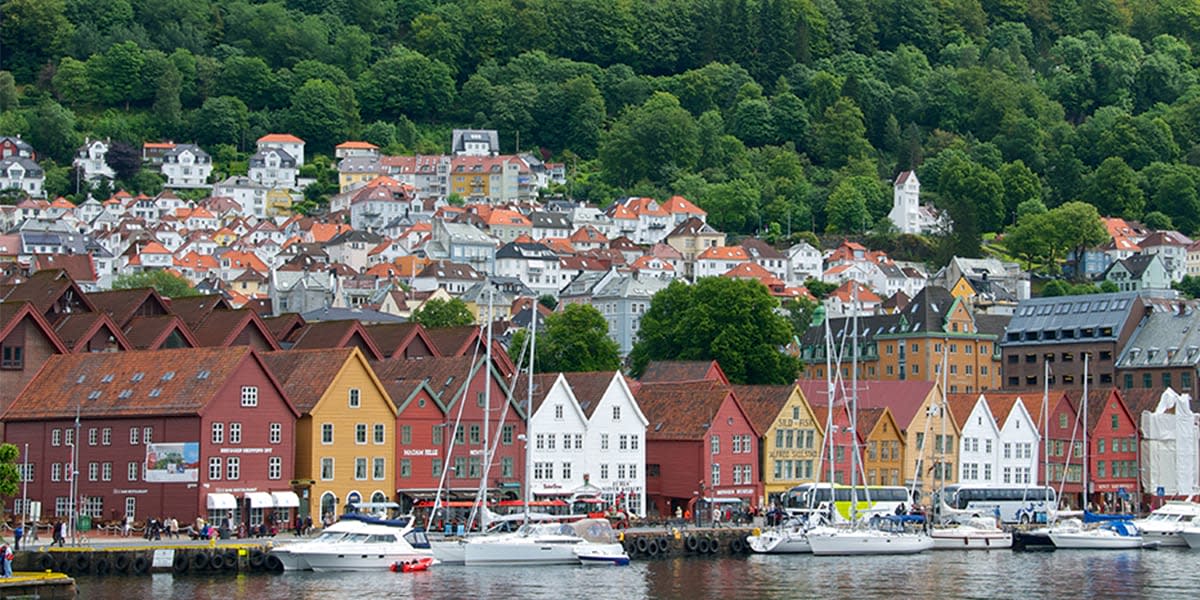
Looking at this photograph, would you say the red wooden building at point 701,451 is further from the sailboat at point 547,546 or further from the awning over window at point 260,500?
the awning over window at point 260,500

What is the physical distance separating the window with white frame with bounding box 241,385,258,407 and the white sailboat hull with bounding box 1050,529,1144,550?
34755mm

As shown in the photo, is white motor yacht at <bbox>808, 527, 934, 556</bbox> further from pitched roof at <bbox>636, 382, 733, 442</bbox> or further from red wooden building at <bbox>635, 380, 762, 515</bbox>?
pitched roof at <bbox>636, 382, 733, 442</bbox>

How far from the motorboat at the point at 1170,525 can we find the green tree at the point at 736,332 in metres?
28.6

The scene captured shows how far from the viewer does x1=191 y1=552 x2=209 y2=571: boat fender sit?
66.6m

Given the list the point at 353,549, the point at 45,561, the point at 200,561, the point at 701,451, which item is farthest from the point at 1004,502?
the point at 45,561

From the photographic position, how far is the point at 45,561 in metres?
64.8

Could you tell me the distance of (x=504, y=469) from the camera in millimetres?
85938

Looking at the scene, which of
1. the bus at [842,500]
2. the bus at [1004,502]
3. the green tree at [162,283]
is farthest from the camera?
the green tree at [162,283]

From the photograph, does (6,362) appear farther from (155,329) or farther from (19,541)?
(19,541)

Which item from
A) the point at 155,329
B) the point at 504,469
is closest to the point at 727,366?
the point at 504,469

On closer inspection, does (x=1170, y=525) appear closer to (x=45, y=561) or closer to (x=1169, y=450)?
(x=1169, y=450)

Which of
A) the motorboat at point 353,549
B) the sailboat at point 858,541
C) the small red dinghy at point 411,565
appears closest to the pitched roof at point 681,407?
the sailboat at point 858,541

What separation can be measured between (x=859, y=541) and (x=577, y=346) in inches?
1475

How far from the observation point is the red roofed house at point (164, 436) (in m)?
74.6
